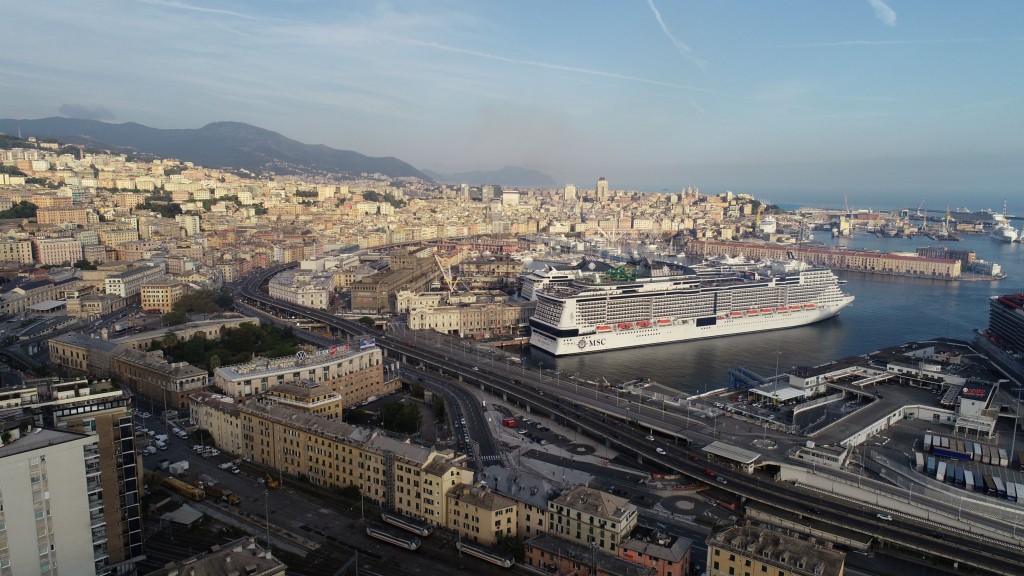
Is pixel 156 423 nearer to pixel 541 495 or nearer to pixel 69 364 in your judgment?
pixel 69 364

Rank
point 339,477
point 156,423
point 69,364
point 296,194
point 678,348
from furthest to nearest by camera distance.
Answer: point 296,194 < point 678,348 < point 69,364 < point 156,423 < point 339,477

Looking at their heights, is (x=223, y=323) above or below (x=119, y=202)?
below

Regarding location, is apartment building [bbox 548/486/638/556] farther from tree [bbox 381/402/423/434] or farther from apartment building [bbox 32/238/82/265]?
apartment building [bbox 32/238/82/265]

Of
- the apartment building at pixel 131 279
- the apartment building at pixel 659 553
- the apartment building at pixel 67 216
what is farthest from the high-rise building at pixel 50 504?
the apartment building at pixel 67 216

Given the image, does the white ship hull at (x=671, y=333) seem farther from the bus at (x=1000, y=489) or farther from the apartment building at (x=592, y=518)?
the apartment building at (x=592, y=518)

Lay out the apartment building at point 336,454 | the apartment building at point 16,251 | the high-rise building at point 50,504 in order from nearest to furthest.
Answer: the high-rise building at point 50,504, the apartment building at point 336,454, the apartment building at point 16,251

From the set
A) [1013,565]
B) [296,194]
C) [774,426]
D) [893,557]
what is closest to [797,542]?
[893,557]

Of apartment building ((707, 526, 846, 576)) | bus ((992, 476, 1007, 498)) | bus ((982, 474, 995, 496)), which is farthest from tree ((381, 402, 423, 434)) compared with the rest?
bus ((992, 476, 1007, 498))

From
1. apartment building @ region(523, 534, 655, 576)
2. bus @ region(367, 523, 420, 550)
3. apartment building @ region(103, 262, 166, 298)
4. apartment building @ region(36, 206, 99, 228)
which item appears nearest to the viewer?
apartment building @ region(523, 534, 655, 576)
